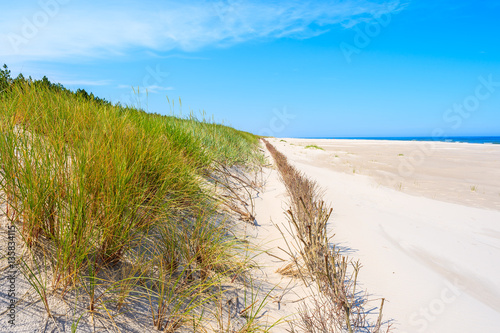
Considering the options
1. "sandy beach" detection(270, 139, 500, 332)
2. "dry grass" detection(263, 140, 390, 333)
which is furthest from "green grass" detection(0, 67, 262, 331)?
"sandy beach" detection(270, 139, 500, 332)

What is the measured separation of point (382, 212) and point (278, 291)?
3067mm

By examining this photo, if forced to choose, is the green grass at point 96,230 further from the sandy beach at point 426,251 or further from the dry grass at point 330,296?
the sandy beach at point 426,251

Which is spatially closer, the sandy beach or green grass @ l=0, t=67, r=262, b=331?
green grass @ l=0, t=67, r=262, b=331

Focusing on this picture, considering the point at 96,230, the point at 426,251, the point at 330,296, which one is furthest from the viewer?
the point at 426,251

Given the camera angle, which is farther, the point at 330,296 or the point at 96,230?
the point at 330,296

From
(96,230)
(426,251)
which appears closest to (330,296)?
(96,230)

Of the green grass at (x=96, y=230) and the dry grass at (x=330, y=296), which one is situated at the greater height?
the green grass at (x=96, y=230)

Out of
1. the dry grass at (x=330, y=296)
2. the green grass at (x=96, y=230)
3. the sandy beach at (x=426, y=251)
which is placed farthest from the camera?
the sandy beach at (x=426, y=251)

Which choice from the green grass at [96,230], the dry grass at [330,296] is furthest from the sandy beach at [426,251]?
the green grass at [96,230]

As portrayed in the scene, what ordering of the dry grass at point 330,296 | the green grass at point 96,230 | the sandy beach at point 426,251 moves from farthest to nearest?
the sandy beach at point 426,251, the dry grass at point 330,296, the green grass at point 96,230

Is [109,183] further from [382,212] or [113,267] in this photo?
[382,212]

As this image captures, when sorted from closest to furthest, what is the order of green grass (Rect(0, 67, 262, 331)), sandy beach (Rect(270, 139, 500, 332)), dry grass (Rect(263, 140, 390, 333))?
green grass (Rect(0, 67, 262, 331)) < dry grass (Rect(263, 140, 390, 333)) < sandy beach (Rect(270, 139, 500, 332))

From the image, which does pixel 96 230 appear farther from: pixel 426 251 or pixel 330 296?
pixel 426 251

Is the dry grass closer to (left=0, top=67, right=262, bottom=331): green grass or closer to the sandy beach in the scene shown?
the sandy beach
